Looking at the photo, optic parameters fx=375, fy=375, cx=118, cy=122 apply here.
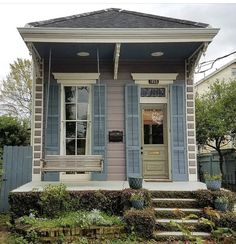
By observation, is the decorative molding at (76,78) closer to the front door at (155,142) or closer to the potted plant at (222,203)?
the front door at (155,142)

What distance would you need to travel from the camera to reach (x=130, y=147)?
32.6 feet

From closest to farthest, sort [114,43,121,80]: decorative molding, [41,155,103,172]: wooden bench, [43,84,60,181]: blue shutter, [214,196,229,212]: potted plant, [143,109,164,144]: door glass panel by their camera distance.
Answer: [214,196,229,212]: potted plant, [41,155,103,172]: wooden bench, [114,43,121,80]: decorative molding, [43,84,60,181]: blue shutter, [143,109,164,144]: door glass panel

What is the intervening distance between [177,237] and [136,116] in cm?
419

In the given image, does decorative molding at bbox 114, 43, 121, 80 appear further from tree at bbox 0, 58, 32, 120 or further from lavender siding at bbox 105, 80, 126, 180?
tree at bbox 0, 58, 32, 120

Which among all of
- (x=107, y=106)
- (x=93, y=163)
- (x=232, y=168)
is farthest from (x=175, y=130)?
(x=232, y=168)

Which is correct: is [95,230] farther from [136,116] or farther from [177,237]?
[136,116]

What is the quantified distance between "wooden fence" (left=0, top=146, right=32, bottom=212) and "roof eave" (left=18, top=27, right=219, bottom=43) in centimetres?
294

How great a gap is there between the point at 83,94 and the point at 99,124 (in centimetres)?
99

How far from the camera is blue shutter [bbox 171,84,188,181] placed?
32.7 feet

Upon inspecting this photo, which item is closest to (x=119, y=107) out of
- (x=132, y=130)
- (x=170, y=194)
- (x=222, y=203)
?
(x=132, y=130)

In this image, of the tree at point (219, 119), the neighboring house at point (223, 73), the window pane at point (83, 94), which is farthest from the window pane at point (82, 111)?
the neighboring house at point (223, 73)

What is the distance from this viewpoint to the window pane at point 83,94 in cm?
1022

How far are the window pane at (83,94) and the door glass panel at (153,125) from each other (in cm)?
167

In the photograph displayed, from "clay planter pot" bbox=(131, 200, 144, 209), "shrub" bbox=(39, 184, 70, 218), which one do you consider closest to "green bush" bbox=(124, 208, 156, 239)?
"clay planter pot" bbox=(131, 200, 144, 209)
